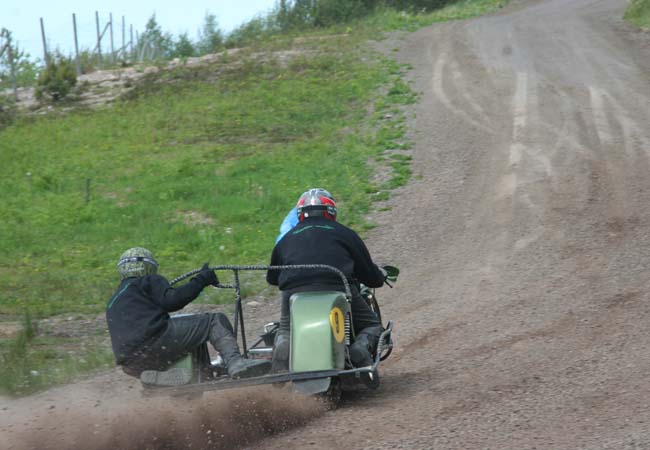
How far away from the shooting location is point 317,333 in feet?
24.8

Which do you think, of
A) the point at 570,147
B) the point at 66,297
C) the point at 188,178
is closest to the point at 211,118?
the point at 188,178

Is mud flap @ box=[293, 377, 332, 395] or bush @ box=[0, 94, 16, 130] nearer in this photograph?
mud flap @ box=[293, 377, 332, 395]

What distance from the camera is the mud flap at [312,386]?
7426mm

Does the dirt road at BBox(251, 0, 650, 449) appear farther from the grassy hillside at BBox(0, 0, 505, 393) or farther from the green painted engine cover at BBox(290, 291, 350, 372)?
the grassy hillside at BBox(0, 0, 505, 393)

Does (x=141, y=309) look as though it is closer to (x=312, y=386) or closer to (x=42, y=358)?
(x=312, y=386)

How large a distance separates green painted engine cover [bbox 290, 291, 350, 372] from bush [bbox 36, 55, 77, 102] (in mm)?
24410

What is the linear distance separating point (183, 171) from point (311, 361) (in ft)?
49.4

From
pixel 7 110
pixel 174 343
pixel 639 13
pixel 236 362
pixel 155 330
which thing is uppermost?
pixel 639 13

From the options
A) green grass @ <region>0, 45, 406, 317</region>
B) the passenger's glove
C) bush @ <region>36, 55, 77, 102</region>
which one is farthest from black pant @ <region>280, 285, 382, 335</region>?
bush @ <region>36, 55, 77, 102</region>

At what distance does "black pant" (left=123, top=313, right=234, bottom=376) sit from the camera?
760cm

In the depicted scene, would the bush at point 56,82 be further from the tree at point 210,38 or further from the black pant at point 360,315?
the black pant at point 360,315

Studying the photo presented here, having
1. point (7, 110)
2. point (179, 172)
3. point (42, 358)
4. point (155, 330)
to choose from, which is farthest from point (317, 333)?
point (7, 110)

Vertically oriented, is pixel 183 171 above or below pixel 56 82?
below

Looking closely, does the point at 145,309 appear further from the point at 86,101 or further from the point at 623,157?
the point at 86,101
